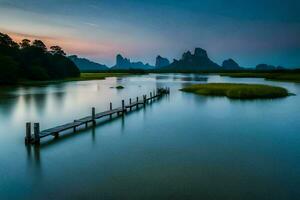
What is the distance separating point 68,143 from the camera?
18.5m

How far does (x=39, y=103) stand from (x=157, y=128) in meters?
19.5

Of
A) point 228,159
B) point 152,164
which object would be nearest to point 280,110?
point 228,159

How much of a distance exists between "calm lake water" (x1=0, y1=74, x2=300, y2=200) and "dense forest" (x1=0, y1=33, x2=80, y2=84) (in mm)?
44014

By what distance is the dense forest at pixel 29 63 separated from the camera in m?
67.3

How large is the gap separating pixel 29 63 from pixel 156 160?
80.3m

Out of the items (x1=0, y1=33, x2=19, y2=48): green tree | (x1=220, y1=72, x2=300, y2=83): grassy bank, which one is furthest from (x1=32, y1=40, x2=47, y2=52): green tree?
(x1=220, y1=72, x2=300, y2=83): grassy bank

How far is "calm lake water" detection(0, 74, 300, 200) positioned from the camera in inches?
449

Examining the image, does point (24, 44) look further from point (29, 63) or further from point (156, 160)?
point (156, 160)

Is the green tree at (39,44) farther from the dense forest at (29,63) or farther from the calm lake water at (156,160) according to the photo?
the calm lake water at (156,160)

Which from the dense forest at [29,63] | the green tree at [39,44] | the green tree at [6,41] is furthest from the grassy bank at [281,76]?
the green tree at [6,41]

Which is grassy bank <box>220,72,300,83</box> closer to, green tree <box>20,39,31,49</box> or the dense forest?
the dense forest

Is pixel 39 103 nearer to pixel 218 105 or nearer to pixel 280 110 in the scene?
pixel 218 105

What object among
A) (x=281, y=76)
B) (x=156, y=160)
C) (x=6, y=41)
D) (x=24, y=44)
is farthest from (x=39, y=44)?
(x=156, y=160)

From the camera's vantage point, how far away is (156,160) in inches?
596
